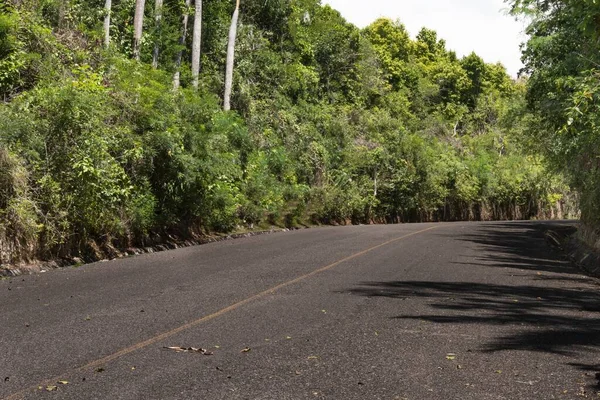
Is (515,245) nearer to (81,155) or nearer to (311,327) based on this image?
(81,155)

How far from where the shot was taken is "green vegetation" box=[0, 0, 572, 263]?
16391 millimetres

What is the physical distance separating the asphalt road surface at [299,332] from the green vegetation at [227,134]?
8.76 ft

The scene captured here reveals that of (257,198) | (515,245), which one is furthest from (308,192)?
(515,245)

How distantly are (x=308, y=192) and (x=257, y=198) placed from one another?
33.2 feet

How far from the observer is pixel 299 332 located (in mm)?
8086

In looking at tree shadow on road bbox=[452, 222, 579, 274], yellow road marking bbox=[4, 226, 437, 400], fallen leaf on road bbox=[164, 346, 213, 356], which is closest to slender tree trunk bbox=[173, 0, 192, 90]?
tree shadow on road bbox=[452, 222, 579, 274]

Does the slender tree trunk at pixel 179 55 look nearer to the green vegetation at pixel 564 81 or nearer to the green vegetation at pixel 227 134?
the green vegetation at pixel 227 134

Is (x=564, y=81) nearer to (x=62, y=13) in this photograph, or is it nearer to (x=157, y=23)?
(x=62, y=13)

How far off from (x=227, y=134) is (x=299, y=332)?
2307 cm

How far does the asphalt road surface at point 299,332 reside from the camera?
586 centimetres

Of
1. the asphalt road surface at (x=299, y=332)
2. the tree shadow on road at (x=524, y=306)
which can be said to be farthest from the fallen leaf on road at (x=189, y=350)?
the tree shadow on road at (x=524, y=306)

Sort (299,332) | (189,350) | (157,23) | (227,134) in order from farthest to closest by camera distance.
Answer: (157,23) → (227,134) → (299,332) → (189,350)

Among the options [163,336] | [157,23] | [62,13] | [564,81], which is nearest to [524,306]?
[163,336]

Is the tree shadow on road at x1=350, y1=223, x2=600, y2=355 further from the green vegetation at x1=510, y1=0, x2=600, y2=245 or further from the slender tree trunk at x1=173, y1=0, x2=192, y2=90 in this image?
the slender tree trunk at x1=173, y1=0, x2=192, y2=90
